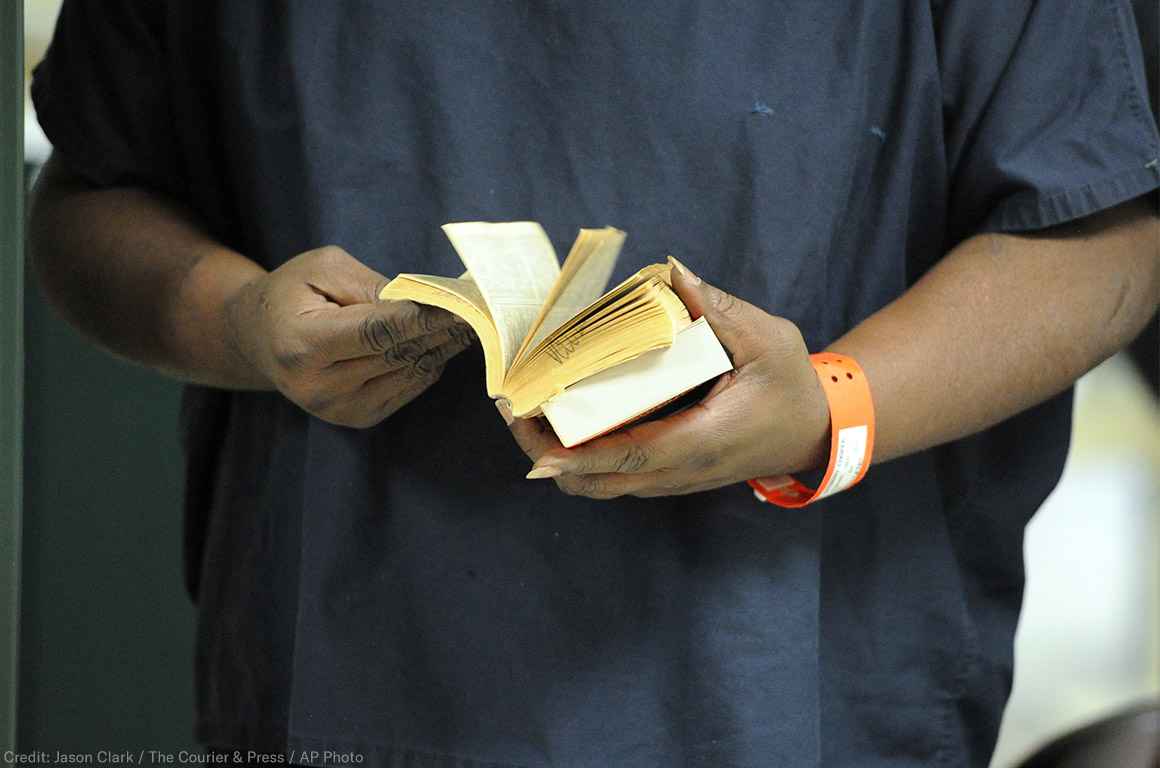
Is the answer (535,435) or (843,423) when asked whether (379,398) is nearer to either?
(535,435)

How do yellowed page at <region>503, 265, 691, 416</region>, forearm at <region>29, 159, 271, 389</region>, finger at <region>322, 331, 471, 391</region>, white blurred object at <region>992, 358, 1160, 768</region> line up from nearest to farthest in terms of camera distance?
1. yellowed page at <region>503, 265, 691, 416</region>
2. finger at <region>322, 331, 471, 391</region>
3. forearm at <region>29, 159, 271, 389</region>
4. white blurred object at <region>992, 358, 1160, 768</region>

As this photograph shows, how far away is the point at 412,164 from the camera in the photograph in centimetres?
91

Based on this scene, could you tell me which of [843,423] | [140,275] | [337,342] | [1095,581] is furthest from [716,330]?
[1095,581]

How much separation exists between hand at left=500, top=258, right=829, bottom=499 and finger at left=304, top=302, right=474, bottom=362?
0.07 meters

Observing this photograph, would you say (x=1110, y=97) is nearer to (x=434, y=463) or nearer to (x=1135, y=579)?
(x=434, y=463)

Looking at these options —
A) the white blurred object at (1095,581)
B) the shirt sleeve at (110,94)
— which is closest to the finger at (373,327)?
the shirt sleeve at (110,94)

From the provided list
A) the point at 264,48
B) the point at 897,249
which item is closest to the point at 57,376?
the point at 264,48

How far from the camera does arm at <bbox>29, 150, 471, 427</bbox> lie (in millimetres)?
788

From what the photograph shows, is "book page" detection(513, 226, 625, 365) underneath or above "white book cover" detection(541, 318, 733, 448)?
above

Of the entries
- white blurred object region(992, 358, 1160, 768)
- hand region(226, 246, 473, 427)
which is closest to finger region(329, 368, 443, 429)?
hand region(226, 246, 473, 427)

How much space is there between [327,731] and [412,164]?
1.36 ft

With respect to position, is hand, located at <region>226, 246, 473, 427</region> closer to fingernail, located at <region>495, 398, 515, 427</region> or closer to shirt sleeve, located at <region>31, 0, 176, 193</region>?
fingernail, located at <region>495, 398, 515, 427</region>

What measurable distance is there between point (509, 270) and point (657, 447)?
137 mm

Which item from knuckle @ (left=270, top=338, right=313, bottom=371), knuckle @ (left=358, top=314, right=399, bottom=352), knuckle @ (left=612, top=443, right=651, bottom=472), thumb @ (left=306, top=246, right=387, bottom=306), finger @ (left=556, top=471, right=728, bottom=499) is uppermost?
thumb @ (left=306, top=246, right=387, bottom=306)
